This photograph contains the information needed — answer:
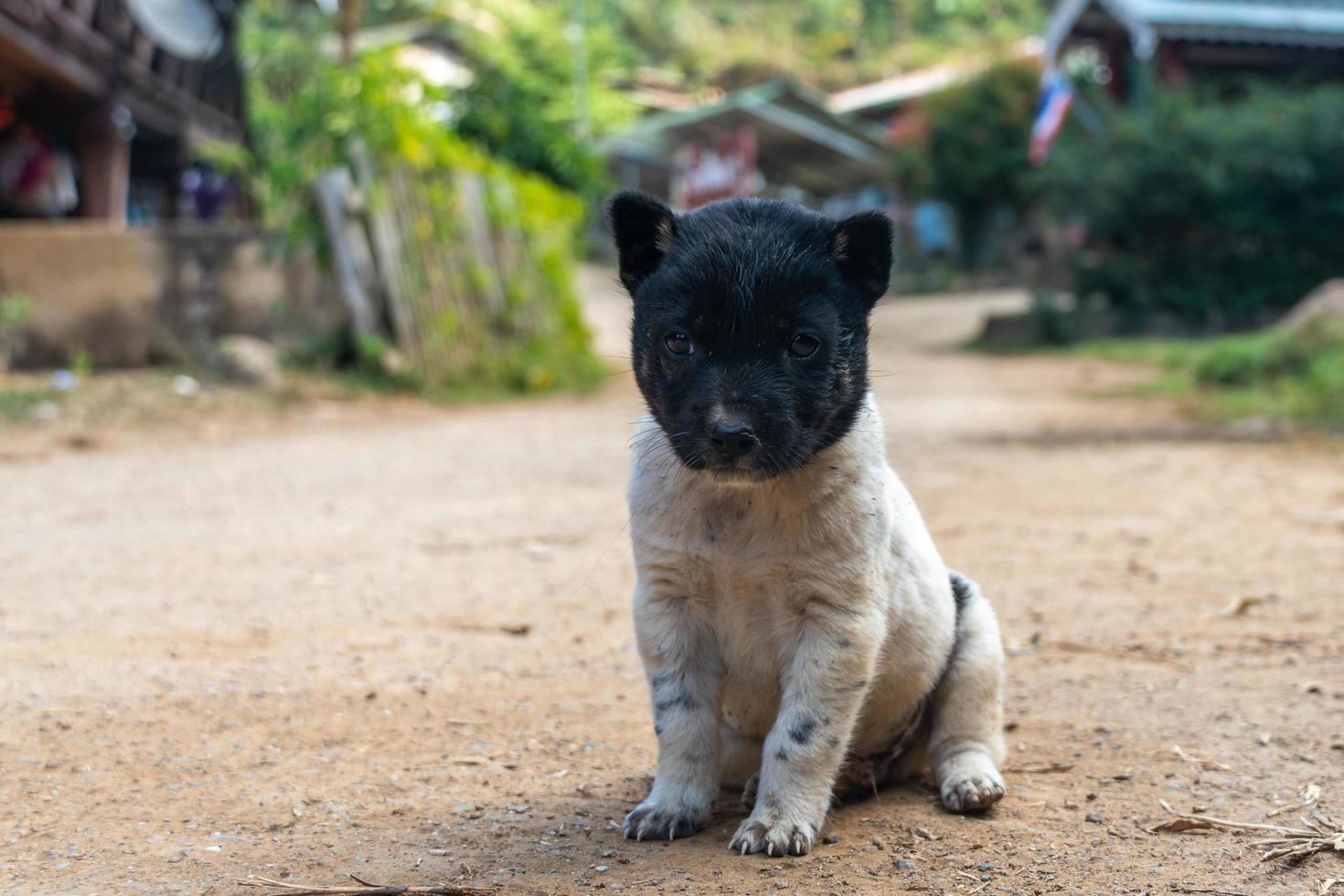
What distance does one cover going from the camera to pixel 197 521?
24.1ft

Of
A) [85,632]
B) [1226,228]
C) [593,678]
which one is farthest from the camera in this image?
[1226,228]

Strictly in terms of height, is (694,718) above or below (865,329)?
below

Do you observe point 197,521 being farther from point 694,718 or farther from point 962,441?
point 962,441

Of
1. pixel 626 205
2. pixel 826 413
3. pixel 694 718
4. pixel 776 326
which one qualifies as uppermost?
pixel 626 205

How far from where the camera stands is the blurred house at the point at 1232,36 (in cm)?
2364

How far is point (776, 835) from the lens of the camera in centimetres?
298

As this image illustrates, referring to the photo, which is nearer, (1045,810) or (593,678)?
(1045,810)

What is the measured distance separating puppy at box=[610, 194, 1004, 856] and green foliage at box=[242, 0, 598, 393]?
9799 mm

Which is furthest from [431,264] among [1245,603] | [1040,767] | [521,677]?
[1040,767]

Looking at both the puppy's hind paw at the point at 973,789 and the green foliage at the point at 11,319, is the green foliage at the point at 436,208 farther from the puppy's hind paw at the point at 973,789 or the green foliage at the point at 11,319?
the puppy's hind paw at the point at 973,789

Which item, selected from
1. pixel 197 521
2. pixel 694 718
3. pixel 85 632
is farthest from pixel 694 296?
pixel 197 521

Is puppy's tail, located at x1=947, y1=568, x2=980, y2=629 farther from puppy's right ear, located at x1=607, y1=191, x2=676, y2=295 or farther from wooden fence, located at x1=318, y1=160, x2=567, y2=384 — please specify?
wooden fence, located at x1=318, y1=160, x2=567, y2=384

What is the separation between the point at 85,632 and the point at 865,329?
3.28 meters

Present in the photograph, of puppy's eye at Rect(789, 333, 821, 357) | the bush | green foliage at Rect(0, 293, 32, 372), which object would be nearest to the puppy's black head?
puppy's eye at Rect(789, 333, 821, 357)
